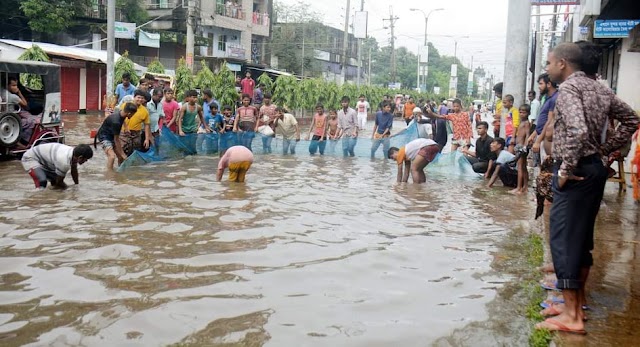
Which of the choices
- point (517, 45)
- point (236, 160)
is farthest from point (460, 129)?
point (236, 160)

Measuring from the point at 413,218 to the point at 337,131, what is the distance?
9.97 m

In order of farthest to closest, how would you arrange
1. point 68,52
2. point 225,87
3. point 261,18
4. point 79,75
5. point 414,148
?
point 261,18, point 79,75, point 68,52, point 225,87, point 414,148

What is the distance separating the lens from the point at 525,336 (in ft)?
14.0

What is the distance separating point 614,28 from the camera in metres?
12.7

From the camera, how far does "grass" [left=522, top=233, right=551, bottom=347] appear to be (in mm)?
4109

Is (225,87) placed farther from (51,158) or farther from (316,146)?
(51,158)

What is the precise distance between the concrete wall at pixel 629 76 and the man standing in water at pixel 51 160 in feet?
40.5

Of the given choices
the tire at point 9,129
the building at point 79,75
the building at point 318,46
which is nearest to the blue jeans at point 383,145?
the tire at point 9,129

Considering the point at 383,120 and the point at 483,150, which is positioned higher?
the point at 383,120

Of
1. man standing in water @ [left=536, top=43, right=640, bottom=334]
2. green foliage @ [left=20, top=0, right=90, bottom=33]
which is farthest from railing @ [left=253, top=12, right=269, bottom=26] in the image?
man standing in water @ [left=536, top=43, right=640, bottom=334]

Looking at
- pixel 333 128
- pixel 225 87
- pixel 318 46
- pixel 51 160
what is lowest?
pixel 51 160

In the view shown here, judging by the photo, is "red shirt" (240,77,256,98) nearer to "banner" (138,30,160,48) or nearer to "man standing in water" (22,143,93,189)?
"man standing in water" (22,143,93,189)

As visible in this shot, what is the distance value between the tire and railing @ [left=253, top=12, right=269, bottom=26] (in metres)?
41.7

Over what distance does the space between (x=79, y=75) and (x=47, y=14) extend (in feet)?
11.8
